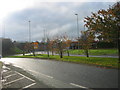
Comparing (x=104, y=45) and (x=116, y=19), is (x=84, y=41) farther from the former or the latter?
(x=104, y=45)

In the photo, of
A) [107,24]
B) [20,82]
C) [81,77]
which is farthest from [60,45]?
[20,82]

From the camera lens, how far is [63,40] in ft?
103

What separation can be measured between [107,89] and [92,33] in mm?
10143

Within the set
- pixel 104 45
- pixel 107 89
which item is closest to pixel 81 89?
pixel 107 89

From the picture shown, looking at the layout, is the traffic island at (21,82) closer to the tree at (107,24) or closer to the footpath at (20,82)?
the footpath at (20,82)

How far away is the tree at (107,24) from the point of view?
14.0 metres

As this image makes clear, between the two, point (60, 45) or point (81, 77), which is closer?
point (81, 77)

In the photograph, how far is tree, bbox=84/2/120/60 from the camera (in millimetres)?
13953

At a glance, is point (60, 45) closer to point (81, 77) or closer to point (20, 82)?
point (81, 77)

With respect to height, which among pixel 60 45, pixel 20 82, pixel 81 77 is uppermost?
pixel 60 45

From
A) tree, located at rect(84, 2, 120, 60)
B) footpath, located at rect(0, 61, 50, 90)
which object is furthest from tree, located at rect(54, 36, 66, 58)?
footpath, located at rect(0, 61, 50, 90)

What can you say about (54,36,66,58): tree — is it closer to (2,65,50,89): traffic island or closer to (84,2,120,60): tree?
(84,2,120,60): tree

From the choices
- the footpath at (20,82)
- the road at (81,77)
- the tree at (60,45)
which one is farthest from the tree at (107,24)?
the tree at (60,45)

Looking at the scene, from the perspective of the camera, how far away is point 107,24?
14.4 metres
